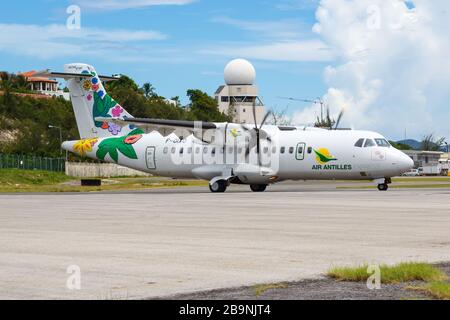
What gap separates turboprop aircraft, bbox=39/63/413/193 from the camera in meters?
42.8

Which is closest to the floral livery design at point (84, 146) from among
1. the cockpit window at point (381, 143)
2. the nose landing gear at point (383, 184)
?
the cockpit window at point (381, 143)

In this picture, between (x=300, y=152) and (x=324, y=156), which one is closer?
(x=324, y=156)

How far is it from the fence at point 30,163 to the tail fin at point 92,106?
109 ft

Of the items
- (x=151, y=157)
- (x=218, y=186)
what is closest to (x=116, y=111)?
(x=151, y=157)

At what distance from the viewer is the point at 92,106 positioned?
162ft

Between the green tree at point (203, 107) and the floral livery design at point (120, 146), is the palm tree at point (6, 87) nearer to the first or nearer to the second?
the green tree at point (203, 107)

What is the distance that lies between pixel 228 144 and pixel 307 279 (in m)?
34.8

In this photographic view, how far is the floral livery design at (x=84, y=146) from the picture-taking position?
1929 inches

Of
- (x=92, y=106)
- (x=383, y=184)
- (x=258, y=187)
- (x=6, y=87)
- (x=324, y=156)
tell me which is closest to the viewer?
(x=324, y=156)

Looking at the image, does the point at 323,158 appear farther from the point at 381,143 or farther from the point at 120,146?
the point at 120,146

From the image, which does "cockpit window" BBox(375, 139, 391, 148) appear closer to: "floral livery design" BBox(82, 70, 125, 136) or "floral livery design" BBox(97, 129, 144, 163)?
"floral livery design" BBox(97, 129, 144, 163)

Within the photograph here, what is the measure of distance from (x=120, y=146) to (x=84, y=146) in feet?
8.00
